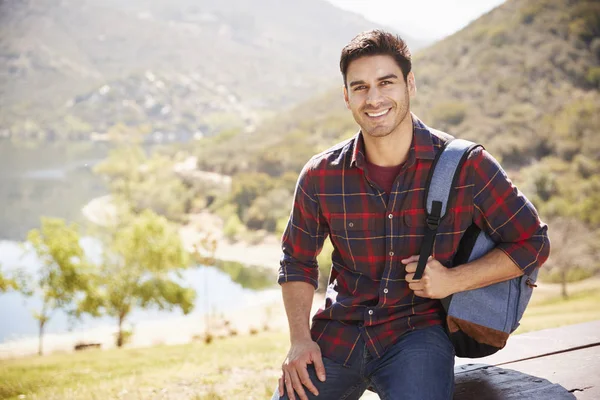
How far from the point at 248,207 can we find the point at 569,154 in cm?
2295

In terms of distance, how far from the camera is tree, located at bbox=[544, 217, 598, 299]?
2069 centimetres

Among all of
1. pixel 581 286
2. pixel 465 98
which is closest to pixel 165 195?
pixel 465 98

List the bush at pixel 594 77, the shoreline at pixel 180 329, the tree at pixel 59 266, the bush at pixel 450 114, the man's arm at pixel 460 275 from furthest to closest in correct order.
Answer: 1. the bush at pixel 450 114
2. the bush at pixel 594 77
3. the shoreline at pixel 180 329
4. the tree at pixel 59 266
5. the man's arm at pixel 460 275

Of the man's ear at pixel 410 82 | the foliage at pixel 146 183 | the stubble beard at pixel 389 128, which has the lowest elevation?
the stubble beard at pixel 389 128

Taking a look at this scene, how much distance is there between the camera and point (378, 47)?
2.10 meters

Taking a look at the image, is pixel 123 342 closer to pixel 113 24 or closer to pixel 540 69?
pixel 540 69

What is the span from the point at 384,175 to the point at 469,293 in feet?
1.70

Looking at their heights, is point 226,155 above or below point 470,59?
below

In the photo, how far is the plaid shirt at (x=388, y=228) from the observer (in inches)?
79.2

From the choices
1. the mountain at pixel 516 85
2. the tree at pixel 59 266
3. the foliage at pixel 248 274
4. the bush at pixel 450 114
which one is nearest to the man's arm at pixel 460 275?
the tree at pixel 59 266

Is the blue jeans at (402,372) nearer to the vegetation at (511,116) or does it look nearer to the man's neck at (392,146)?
the man's neck at (392,146)

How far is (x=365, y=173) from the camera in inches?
83.7

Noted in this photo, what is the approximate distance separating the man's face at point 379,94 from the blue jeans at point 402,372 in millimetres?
758

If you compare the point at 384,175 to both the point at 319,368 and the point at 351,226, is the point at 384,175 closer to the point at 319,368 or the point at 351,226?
the point at 351,226
